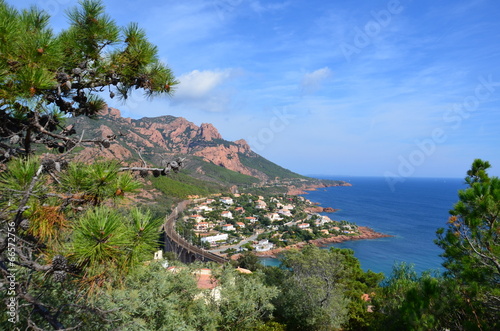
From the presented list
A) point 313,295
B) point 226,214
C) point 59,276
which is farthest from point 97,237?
point 226,214

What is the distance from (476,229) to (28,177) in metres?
Answer: 4.44

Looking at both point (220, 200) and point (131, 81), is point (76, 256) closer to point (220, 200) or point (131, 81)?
point (131, 81)

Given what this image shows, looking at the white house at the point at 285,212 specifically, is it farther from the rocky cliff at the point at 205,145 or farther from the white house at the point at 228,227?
the rocky cliff at the point at 205,145

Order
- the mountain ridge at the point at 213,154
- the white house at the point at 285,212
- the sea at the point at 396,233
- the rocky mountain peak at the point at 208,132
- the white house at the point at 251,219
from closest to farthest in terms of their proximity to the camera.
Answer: the sea at the point at 396,233 → the white house at the point at 251,219 → the white house at the point at 285,212 → the mountain ridge at the point at 213,154 → the rocky mountain peak at the point at 208,132

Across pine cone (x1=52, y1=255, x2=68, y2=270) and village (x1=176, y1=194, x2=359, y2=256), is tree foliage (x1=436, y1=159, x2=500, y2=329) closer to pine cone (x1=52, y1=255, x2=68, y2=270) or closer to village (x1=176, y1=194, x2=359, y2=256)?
pine cone (x1=52, y1=255, x2=68, y2=270)

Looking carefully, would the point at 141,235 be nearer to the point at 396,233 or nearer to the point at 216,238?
the point at 216,238

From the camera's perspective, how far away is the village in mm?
39906

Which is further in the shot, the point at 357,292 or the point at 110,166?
the point at 357,292

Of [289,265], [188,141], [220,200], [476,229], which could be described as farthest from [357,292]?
[188,141]

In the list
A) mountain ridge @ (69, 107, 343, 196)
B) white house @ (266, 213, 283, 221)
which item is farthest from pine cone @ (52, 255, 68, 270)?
mountain ridge @ (69, 107, 343, 196)

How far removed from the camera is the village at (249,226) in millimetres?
39906

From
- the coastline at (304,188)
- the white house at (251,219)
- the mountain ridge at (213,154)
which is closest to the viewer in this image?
the white house at (251,219)

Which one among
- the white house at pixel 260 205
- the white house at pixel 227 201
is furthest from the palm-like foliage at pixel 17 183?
the white house at pixel 260 205

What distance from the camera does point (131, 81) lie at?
2.35 metres
